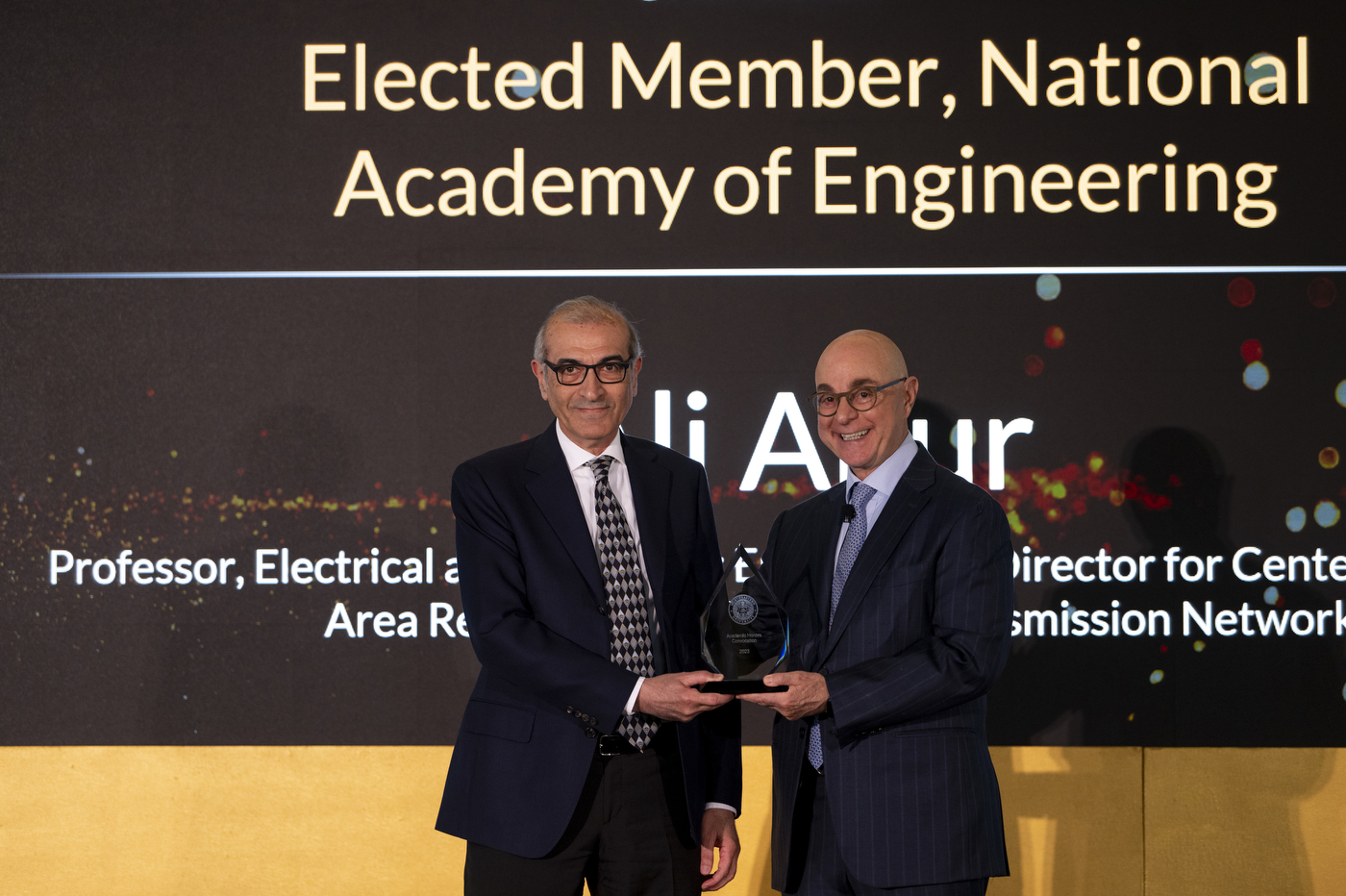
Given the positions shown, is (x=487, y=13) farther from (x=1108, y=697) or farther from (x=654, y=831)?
(x=1108, y=697)

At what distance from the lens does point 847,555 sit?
7.19 feet

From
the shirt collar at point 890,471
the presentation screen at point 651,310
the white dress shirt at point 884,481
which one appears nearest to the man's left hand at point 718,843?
the white dress shirt at point 884,481

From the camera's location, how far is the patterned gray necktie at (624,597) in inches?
81.0

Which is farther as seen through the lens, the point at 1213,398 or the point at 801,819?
the point at 1213,398

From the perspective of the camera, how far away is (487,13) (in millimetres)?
3486

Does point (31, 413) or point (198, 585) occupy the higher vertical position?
point (31, 413)

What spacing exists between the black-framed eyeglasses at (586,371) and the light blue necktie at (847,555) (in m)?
0.54

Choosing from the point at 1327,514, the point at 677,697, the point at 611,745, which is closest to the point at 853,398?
the point at 677,697

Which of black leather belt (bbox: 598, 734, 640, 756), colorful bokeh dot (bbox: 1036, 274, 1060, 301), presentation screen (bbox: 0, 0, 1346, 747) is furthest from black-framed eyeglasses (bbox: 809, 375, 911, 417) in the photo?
colorful bokeh dot (bbox: 1036, 274, 1060, 301)

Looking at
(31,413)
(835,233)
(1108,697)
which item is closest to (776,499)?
(835,233)

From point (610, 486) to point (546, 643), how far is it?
0.35 meters

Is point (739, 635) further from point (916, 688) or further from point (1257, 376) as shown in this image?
point (1257, 376)

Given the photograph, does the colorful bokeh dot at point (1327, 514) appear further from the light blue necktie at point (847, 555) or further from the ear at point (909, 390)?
the light blue necktie at point (847, 555)

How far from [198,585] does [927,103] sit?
8.97 feet
